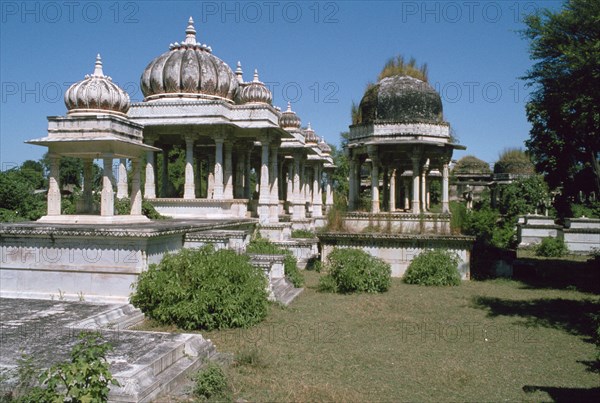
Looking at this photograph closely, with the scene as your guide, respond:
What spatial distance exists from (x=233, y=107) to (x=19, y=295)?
10896 millimetres

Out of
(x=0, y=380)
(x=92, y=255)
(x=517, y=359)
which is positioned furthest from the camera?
(x=92, y=255)

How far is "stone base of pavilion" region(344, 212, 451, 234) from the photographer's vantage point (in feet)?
50.7

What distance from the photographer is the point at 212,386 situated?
5531 mm

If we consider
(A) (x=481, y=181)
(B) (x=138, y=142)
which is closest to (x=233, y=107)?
(B) (x=138, y=142)

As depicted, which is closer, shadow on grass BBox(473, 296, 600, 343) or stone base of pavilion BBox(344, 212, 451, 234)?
shadow on grass BBox(473, 296, 600, 343)

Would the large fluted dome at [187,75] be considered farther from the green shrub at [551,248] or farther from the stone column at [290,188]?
the green shrub at [551,248]

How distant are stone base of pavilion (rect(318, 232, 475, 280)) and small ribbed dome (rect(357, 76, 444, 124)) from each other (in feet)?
15.4

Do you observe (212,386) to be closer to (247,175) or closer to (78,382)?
(78,382)

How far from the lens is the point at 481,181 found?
42031mm

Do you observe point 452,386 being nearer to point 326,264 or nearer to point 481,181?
point 326,264

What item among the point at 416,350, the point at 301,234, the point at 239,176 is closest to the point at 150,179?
the point at 239,176

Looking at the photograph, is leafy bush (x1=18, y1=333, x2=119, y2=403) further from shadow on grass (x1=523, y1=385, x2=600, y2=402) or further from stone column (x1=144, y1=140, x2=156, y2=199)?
stone column (x1=144, y1=140, x2=156, y2=199)

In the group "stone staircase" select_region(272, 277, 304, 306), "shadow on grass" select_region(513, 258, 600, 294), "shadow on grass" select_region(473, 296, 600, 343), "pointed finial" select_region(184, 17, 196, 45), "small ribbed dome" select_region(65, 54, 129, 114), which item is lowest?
"shadow on grass" select_region(473, 296, 600, 343)

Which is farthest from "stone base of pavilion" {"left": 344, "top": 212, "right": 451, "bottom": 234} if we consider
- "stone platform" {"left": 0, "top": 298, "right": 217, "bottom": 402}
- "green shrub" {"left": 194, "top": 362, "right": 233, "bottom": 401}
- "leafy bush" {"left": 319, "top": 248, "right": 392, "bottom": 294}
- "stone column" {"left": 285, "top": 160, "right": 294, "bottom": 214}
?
"green shrub" {"left": 194, "top": 362, "right": 233, "bottom": 401}
